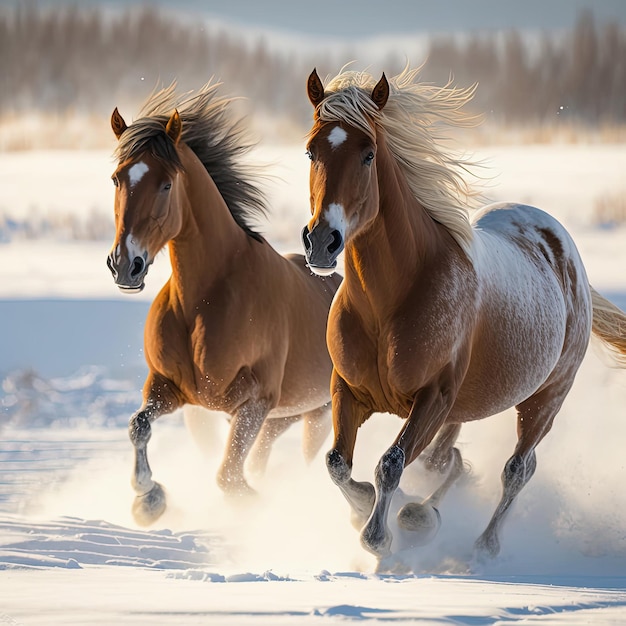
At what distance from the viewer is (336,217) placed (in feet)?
15.2

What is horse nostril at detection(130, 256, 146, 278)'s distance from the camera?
5.63 meters

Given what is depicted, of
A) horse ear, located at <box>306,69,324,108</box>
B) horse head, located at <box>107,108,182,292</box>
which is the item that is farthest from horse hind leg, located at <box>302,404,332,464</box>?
horse ear, located at <box>306,69,324,108</box>

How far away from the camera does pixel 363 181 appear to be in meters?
4.82

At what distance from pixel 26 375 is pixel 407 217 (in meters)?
8.49

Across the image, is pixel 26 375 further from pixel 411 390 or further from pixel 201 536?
pixel 411 390

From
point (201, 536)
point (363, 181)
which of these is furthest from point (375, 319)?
point (201, 536)

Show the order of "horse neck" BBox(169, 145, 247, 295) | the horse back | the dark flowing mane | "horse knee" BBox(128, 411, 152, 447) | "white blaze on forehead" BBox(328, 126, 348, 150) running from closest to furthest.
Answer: "white blaze on forehead" BBox(328, 126, 348, 150)
the horse back
"horse knee" BBox(128, 411, 152, 447)
"horse neck" BBox(169, 145, 247, 295)
the dark flowing mane

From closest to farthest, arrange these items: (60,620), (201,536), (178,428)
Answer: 1. (60,620)
2. (201,536)
3. (178,428)

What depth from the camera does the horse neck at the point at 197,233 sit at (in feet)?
20.6

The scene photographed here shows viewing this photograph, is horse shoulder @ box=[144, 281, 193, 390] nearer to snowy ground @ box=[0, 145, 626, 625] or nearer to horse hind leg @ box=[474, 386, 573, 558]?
snowy ground @ box=[0, 145, 626, 625]

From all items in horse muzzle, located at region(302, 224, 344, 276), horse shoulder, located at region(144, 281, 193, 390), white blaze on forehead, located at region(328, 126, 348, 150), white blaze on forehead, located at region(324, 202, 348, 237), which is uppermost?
white blaze on forehead, located at region(328, 126, 348, 150)

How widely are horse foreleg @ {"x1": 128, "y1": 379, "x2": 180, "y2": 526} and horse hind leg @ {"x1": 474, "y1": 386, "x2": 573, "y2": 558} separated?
5.84ft

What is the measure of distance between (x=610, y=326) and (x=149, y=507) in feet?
10.5

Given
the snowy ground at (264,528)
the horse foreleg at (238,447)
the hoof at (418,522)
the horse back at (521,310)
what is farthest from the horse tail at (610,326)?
the horse foreleg at (238,447)
